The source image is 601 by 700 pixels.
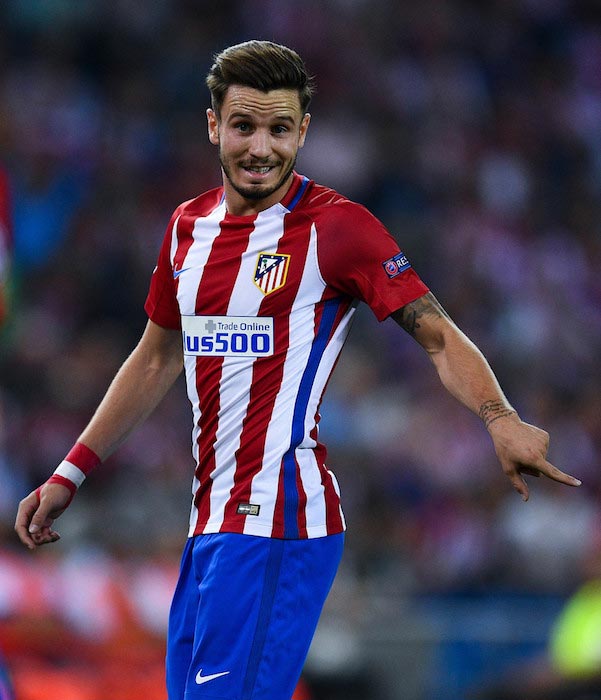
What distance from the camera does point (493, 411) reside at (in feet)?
12.8

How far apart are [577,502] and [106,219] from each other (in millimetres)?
4663

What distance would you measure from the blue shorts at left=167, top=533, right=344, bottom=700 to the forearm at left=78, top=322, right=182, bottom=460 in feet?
2.14

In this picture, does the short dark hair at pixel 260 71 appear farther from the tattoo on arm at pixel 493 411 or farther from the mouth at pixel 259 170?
the tattoo on arm at pixel 493 411

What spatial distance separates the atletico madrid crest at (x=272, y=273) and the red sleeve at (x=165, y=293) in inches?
16.0

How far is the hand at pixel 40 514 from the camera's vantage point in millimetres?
4555

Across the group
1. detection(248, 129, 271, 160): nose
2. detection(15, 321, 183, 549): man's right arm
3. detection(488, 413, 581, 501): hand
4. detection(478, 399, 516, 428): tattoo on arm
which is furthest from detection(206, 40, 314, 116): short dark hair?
detection(488, 413, 581, 501): hand

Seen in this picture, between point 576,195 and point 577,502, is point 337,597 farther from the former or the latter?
point 576,195

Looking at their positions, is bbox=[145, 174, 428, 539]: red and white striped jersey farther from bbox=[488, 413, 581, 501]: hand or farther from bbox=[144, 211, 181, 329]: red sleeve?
bbox=[488, 413, 581, 501]: hand

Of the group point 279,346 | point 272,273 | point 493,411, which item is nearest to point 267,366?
point 279,346

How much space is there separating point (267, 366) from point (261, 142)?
25.9 inches

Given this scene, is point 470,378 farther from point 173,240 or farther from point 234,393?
point 173,240

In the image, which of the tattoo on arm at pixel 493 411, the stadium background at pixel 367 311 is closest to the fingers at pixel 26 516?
the tattoo on arm at pixel 493 411

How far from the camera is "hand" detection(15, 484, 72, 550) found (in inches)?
179

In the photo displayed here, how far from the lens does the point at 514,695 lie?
28.0 feet
